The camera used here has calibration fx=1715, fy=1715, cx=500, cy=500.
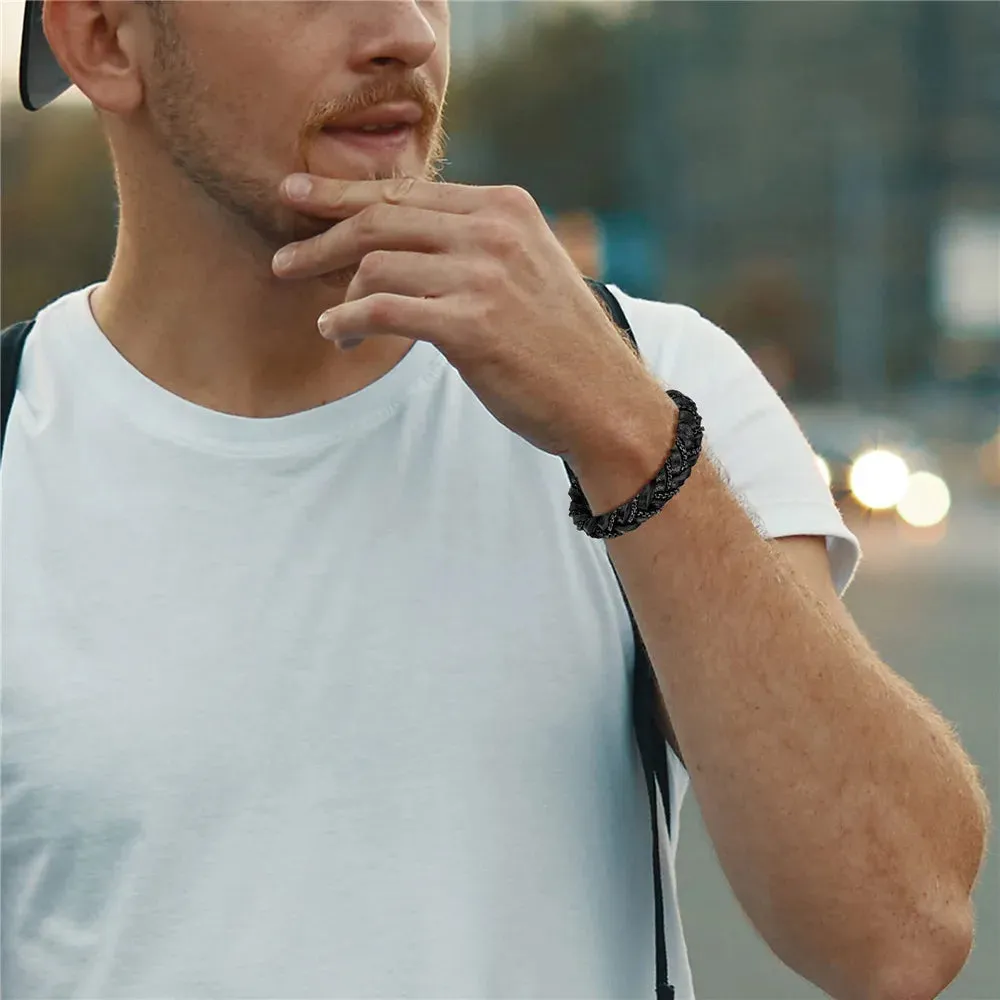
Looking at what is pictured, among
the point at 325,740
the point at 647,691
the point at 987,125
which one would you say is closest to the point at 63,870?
the point at 325,740

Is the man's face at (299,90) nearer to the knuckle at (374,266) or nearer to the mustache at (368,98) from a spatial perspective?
the mustache at (368,98)

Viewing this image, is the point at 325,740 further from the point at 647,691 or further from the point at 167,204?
the point at 167,204

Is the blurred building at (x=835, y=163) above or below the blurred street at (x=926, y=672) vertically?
above

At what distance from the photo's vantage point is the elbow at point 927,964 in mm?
1752

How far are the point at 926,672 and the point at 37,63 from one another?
8.69 m

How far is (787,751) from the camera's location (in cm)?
172

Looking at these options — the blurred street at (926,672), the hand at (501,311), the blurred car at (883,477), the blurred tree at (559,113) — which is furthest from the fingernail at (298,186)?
the blurred tree at (559,113)

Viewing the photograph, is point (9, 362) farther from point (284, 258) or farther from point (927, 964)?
point (927, 964)

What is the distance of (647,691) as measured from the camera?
1.90 m

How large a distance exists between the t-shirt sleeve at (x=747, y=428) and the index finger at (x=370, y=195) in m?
0.37

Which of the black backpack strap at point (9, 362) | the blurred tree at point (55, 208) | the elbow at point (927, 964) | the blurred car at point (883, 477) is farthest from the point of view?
the blurred tree at point (55, 208)

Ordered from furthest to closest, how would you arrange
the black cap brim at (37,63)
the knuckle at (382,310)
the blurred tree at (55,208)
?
1. the blurred tree at (55,208)
2. the black cap brim at (37,63)
3. the knuckle at (382,310)

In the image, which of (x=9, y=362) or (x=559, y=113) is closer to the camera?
(x=9, y=362)

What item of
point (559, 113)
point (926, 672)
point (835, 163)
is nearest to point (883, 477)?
point (926, 672)
